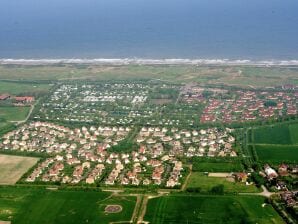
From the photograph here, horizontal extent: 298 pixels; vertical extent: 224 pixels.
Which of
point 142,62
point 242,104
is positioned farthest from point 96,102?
point 142,62

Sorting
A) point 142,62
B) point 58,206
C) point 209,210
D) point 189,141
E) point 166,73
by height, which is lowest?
point 209,210

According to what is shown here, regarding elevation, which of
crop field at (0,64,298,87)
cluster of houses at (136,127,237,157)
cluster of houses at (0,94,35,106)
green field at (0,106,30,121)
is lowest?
cluster of houses at (136,127,237,157)

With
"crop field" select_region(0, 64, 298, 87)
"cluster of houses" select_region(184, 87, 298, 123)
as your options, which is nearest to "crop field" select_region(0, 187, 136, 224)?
"cluster of houses" select_region(184, 87, 298, 123)

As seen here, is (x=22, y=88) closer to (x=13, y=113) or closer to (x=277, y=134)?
(x=13, y=113)

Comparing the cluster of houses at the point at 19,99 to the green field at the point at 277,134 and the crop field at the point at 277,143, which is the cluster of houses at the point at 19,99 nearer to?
the crop field at the point at 277,143

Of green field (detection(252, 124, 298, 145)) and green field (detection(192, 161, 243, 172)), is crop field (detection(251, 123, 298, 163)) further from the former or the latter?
green field (detection(192, 161, 243, 172))

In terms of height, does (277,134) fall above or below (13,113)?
below
